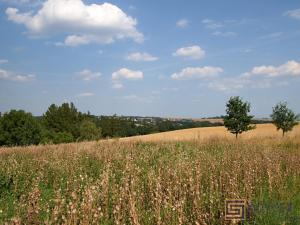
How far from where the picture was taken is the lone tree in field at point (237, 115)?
41.8 metres

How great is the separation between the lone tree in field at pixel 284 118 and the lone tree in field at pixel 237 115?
4.69m

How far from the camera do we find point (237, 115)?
42.0 m

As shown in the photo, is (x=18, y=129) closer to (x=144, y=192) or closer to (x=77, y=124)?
(x=77, y=124)

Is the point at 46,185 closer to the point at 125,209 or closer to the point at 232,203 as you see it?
the point at 125,209

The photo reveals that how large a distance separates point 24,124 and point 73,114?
28.4 meters

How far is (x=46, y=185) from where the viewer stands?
29.8 feet

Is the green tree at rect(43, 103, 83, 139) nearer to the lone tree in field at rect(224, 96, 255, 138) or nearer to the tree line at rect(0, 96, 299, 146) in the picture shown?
the tree line at rect(0, 96, 299, 146)

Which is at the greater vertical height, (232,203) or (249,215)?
(232,203)

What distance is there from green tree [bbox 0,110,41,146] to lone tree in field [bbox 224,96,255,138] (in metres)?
37.2

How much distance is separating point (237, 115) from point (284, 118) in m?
6.97

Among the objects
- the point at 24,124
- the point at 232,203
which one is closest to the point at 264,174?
the point at 232,203

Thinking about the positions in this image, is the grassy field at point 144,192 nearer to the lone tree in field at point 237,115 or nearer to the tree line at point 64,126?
the lone tree in field at point 237,115

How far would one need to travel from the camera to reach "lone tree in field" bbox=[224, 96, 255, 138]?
41781mm

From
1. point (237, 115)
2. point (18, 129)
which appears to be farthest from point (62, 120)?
point (237, 115)
